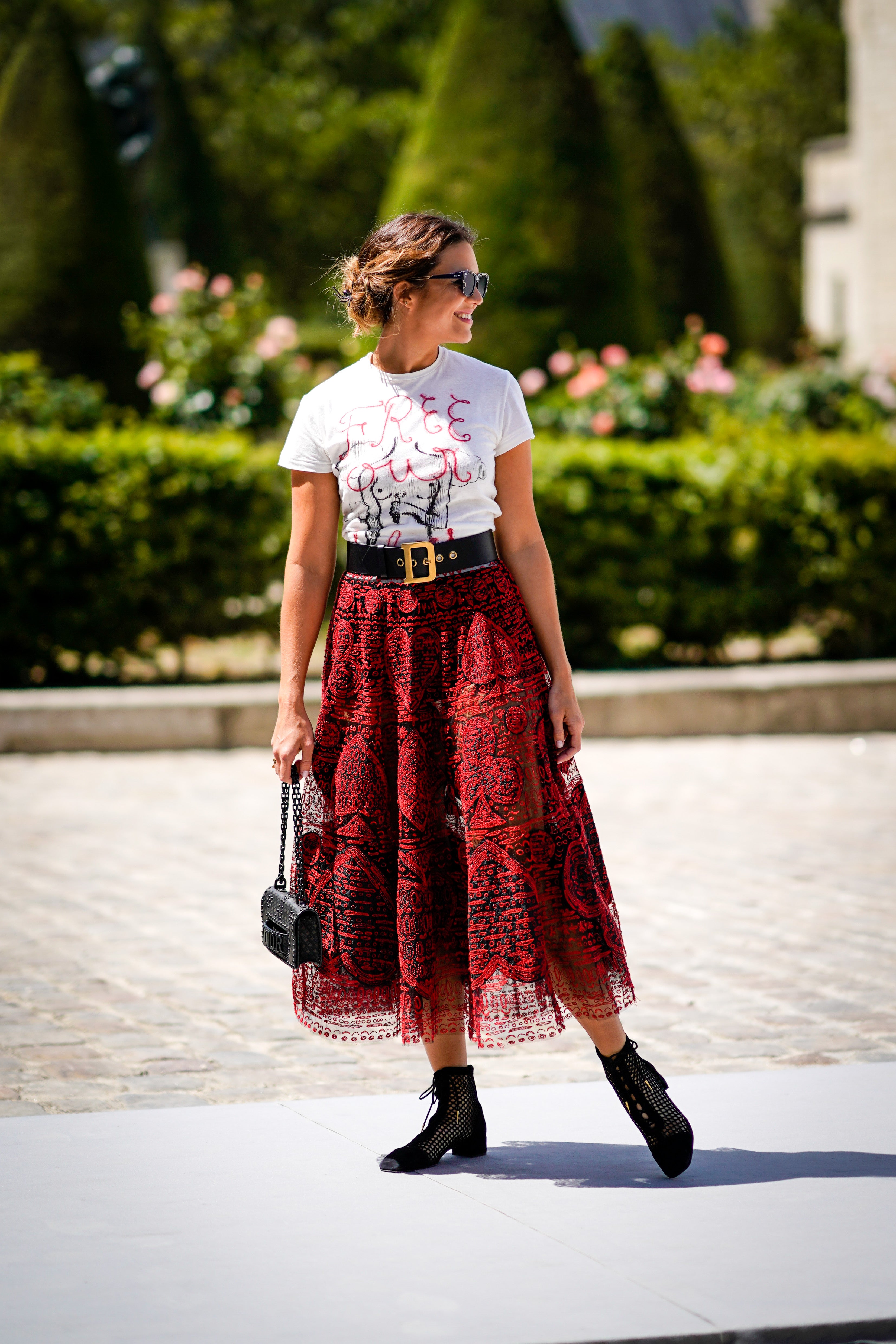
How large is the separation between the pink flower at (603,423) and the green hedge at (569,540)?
3.31 ft

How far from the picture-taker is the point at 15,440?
10312 mm

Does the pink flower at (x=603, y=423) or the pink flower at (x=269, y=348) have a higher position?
the pink flower at (x=269, y=348)

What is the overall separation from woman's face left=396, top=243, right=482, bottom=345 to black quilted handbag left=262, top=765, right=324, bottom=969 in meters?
0.94

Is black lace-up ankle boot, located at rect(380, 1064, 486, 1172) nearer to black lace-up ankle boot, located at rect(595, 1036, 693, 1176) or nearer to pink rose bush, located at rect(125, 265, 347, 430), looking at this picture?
black lace-up ankle boot, located at rect(595, 1036, 693, 1176)

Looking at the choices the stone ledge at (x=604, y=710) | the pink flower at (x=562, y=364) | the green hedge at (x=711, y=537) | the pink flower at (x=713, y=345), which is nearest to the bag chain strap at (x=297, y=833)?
the stone ledge at (x=604, y=710)

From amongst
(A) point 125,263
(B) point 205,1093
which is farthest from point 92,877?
(A) point 125,263

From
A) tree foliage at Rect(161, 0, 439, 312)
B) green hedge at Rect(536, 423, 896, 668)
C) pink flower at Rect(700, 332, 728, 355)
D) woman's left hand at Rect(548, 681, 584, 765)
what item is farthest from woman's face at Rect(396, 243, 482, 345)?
tree foliage at Rect(161, 0, 439, 312)

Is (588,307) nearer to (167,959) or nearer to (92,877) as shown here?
(92,877)

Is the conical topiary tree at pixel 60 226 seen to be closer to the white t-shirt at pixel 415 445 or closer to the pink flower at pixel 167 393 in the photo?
the pink flower at pixel 167 393

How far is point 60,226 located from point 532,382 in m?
4.69

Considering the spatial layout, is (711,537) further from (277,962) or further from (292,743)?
(292,743)

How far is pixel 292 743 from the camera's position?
341cm

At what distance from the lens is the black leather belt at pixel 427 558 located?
334 centimetres

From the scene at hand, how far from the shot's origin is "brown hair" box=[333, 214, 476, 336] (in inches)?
132
